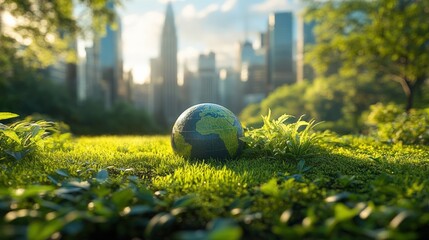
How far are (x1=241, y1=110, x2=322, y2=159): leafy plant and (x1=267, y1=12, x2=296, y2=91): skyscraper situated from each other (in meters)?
158

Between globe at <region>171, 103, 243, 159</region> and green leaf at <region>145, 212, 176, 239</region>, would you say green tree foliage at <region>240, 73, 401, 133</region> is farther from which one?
green leaf at <region>145, 212, 176, 239</region>

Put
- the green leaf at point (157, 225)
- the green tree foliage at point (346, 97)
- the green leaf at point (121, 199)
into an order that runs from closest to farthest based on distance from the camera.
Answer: the green leaf at point (157, 225) < the green leaf at point (121, 199) < the green tree foliage at point (346, 97)

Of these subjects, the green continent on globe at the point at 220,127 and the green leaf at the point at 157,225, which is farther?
the green continent on globe at the point at 220,127

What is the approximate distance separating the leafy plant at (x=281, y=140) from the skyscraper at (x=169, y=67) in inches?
6584

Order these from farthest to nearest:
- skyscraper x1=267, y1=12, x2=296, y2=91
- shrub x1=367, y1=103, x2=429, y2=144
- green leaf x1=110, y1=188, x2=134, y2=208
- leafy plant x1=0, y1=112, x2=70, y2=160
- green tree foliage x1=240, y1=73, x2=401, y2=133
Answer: skyscraper x1=267, y1=12, x2=296, y2=91
green tree foliage x1=240, y1=73, x2=401, y2=133
shrub x1=367, y1=103, x2=429, y2=144
leafy plant x1=0, y1=112, x2=70, y2=160
green leaf x1=110, y1=188, x2=134, y2=208

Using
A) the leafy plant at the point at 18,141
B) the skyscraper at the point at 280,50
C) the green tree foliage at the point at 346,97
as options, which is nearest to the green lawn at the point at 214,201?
the leafy plant at the point at 18,141

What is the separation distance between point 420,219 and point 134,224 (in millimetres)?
2515

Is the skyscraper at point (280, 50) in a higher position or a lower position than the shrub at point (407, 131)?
higher

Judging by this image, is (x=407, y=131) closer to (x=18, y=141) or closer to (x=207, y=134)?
(x=207, y=134)

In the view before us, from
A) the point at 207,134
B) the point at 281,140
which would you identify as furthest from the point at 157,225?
the point at 281,140

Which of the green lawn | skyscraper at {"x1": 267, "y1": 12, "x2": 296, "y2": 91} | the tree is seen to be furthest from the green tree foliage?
skyscraper at {"x1": 267, "y1": 12, "x2": 296, "y2": 91}

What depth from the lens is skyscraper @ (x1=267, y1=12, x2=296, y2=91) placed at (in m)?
170

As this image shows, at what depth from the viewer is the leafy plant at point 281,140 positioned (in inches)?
239

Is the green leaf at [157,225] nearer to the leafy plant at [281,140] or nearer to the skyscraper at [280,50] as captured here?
the leafy plant at [281,140]
